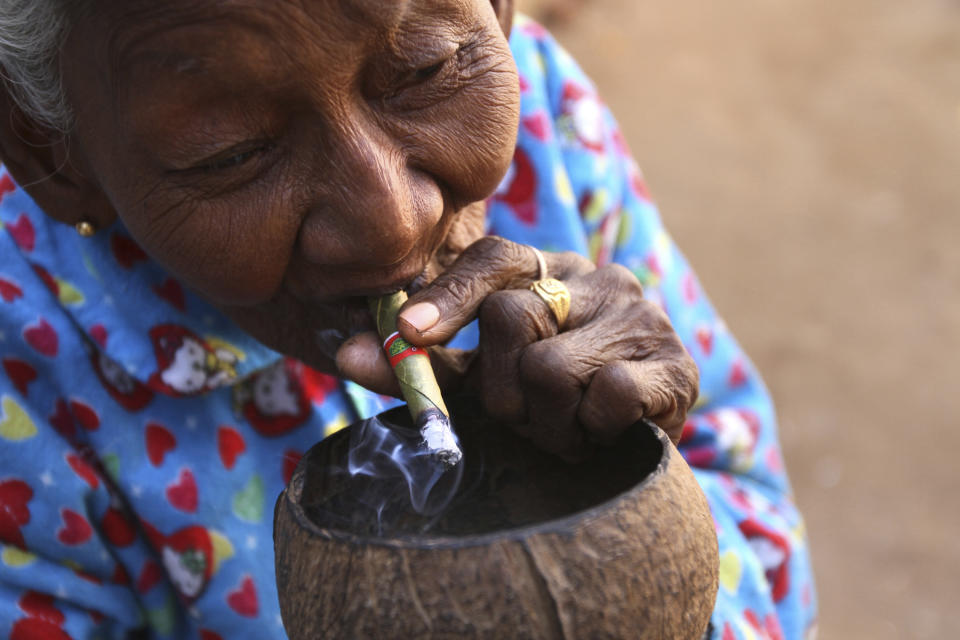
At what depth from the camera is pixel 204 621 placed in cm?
181

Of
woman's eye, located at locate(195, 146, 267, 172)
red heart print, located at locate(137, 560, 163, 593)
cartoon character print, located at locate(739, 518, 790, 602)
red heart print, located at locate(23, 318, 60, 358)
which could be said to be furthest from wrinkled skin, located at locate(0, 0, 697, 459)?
cartoon character print, located at locate(739, 518, 790, 602)

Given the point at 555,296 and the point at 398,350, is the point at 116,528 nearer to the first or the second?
the point at 398,350

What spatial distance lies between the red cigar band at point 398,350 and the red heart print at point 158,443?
0.61m

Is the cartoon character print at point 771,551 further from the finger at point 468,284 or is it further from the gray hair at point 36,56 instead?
the gray hair at point 36,56

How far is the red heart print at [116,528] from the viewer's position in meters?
1.79

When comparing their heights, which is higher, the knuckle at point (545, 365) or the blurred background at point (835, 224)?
the knuckle at point (545, 365)

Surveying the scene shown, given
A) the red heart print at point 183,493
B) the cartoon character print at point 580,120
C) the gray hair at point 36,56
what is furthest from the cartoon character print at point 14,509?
the cartoon character print at point 580,120

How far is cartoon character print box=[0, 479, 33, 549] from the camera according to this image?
1666 mm

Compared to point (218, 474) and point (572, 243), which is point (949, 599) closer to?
point (572, 243)

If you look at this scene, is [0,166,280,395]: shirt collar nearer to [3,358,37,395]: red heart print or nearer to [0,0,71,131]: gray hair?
[3,358,37,395]: red heart print

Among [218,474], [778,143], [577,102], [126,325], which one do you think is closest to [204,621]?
[218,474]

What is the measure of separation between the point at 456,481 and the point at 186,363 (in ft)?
1.84

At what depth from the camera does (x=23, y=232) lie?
5.93 ft

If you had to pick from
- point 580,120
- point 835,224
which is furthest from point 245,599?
point 835,224
